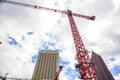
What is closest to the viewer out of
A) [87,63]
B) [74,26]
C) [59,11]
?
[87,63]

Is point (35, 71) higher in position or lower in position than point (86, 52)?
higher

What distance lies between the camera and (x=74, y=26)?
81.1 metres

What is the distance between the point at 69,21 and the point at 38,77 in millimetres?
116566

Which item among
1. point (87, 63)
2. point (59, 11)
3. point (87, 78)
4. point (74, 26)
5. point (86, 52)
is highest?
point (59, 11)

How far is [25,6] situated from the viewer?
9994 cm

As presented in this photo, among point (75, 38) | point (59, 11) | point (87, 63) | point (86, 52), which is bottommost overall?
point (87, 63)

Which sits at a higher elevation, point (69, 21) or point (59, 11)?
point (59, 11)

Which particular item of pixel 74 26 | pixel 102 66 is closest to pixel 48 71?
pixel 102 66

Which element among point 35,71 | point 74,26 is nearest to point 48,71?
point 35,71

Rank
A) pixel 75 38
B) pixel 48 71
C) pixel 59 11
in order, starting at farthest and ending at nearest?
pixel 48 71 < pixel 59 11 < pixel 75 38

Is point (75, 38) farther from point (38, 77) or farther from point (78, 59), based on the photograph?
point (38, 77)

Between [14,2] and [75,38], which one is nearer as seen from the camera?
[75,38]

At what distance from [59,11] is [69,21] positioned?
14.9m

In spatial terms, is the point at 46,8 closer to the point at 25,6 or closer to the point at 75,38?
the point at 25,6
